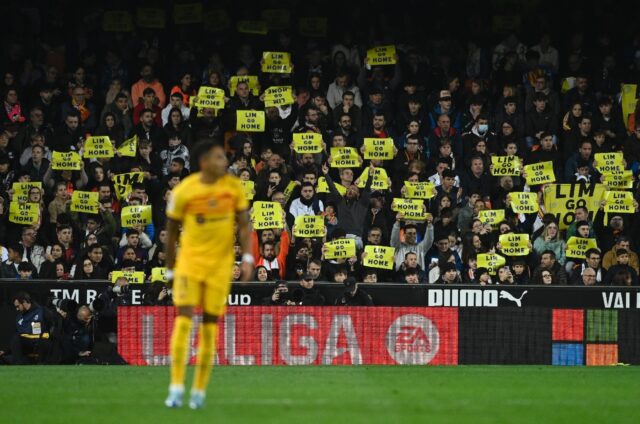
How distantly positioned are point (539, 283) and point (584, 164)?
9.53 ft

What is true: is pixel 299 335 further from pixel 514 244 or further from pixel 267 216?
pixel 514 244

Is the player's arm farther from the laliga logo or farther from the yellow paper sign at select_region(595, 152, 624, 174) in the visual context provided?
the yellow paper sign at select_region(595, 152, 624, 174)

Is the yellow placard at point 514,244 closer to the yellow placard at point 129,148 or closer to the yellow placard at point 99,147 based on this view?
the yellow placard at point 129,148

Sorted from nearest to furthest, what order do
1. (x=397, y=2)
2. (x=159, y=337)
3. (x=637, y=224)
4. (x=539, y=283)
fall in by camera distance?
(x=159, y=337)
(x=539, y=283)
(x=637, y=224)
(x=397, y=2)

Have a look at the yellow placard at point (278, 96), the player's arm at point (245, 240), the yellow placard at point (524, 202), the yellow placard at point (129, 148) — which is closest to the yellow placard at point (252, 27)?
the yellow placard at point (278, 96)

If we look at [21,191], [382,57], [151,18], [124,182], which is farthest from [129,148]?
[382,57]

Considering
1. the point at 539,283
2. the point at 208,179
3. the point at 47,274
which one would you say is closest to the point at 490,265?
the point at 539,283

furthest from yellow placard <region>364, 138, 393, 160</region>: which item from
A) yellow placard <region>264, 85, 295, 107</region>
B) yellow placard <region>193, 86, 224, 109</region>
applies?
yellow placard <region>193, 86, 224, 109</region>

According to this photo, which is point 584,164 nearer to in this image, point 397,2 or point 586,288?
point 586,288

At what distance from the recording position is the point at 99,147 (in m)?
21.4

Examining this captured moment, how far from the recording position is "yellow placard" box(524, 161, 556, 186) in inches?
829

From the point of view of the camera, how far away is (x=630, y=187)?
69.6 ft

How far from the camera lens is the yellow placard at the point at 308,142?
21.2 metres

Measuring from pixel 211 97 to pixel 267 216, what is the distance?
2.78 metres
